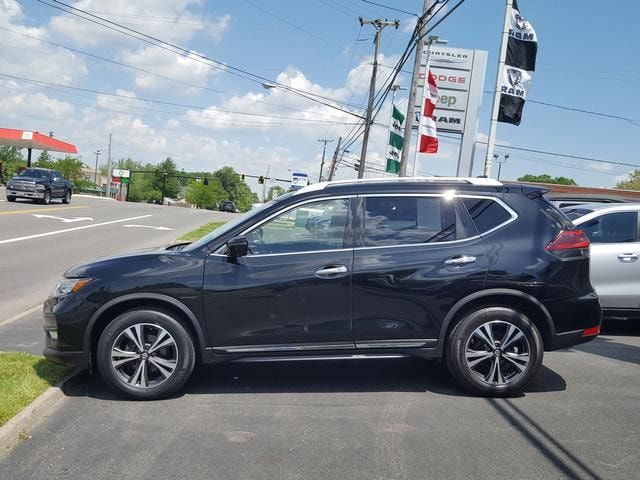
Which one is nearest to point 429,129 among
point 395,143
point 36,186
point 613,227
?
point 395,143

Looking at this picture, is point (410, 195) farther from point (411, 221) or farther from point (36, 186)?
point (36, 186)

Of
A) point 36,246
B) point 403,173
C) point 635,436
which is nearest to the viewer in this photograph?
point 635,436

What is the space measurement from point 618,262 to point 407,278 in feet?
12.8

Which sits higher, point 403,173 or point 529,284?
point 403,173

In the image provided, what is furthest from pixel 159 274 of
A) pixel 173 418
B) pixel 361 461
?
pixel 361 461

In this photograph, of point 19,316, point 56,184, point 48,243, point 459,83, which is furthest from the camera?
point 459,83

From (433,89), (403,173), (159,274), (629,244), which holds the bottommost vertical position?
(159,274)

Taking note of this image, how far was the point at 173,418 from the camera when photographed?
4.49m

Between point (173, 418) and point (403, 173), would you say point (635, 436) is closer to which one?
point (173, 418)

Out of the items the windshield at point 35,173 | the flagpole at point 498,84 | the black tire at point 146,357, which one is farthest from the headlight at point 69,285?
the windshield at point 35,173

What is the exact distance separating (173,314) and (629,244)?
583 cm

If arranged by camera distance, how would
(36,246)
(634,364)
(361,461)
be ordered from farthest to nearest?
(36,246), (634,364), (361,461)

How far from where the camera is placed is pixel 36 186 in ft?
97.5

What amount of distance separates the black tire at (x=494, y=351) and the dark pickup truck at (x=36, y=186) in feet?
96.4
